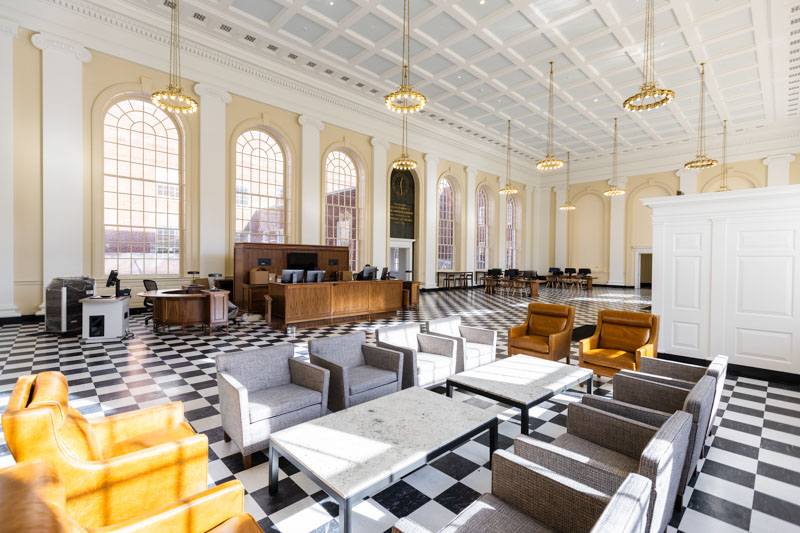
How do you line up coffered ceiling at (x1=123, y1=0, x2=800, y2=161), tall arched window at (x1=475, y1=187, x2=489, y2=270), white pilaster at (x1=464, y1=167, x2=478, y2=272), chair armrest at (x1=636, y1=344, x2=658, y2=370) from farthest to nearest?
tall arched window at (x1=475, y1=187, x2=489, y2=270), white pilaster at (x1=464, y1=167, x2=478, y2=272), coffered ceiling at (x1=123, y1=0, x2=800, y2=161), chair armrest at (x1=636, y1=344, x2=658, y2=370)

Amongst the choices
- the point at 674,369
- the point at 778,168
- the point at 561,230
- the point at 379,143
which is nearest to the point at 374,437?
the point at 674,369

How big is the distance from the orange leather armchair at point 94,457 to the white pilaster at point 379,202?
1252 centimetres

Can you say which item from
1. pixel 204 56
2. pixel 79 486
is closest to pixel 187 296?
pixel 79 486

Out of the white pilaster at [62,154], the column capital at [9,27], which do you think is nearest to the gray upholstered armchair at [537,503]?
the white pilaster at [62,154]

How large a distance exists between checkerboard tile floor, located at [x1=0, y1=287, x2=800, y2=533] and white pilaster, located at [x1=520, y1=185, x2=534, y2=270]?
1674 cm

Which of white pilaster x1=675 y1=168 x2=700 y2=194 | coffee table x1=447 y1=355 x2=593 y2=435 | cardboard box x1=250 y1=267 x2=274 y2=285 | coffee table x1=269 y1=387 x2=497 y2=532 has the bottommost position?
coffee table x1=447 y1=355 x2=593 y2=435

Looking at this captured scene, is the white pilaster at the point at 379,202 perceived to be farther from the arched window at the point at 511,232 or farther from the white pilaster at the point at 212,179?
the arched window at the point at 511,232

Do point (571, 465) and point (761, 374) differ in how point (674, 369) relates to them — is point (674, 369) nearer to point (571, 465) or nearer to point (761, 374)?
point (571, 465)

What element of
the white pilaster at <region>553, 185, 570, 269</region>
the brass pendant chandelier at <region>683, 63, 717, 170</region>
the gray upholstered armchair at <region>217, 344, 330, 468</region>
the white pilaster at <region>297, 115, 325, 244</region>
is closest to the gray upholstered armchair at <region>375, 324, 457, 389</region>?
the gray upholstered armchair at <region>217, 344, 330, 468</region>

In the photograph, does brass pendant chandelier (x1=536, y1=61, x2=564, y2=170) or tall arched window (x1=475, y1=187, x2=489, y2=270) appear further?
tall arched window (x1=475, y1=187, x2=489, y2=270)

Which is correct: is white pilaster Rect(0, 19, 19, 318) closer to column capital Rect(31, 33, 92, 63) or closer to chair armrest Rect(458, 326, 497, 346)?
column capital Rect(31, 33, 92, 63)

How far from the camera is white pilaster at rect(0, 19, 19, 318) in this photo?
7.74 meters

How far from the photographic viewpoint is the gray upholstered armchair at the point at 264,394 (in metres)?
2.77

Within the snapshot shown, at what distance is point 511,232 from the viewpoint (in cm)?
2191
